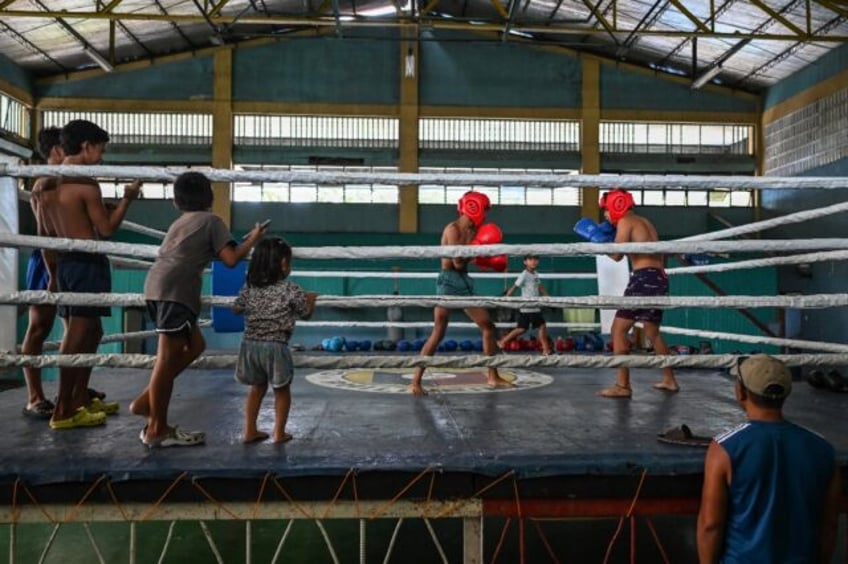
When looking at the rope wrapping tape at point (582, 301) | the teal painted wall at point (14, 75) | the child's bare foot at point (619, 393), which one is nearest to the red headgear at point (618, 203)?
the child's bare foot at point (619, 393)

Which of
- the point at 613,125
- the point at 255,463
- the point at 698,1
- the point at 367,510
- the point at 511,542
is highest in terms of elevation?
the point at 698,1

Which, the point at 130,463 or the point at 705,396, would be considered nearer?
the point at 130,463

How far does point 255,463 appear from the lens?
6.83 ft

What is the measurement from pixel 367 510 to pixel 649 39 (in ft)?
41.0

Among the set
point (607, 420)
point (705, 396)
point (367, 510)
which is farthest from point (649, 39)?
point (367, 510)

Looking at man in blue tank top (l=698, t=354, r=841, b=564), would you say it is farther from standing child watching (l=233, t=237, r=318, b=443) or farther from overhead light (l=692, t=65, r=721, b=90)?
overhead light (l=692, t=65, r=721, b=90)

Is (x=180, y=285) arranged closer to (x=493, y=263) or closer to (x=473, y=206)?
(x=473, y=206)

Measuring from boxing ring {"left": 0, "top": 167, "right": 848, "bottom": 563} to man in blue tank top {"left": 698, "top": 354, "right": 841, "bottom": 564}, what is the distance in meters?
0.28

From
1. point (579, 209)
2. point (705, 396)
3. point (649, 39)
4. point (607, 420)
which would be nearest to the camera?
point (607, 420)

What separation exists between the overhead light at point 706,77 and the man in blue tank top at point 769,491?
12.1 m

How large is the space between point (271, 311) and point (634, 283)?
2.16 m

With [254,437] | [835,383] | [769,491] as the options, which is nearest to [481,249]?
[254,437]

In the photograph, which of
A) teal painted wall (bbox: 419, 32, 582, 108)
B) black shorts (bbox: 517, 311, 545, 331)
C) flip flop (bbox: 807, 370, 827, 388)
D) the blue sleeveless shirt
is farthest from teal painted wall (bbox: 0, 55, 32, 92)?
the blue sleeveless shirt

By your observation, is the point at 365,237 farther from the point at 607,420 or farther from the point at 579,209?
the point at 607,420
